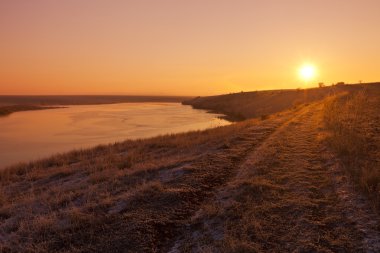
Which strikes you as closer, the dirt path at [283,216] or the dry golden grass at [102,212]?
Answer: the dirt path at [283,216]

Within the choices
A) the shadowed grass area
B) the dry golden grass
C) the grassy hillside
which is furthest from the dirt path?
the dry golden grass

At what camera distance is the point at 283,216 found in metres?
7.75

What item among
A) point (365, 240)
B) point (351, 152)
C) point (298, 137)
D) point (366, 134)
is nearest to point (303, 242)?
point (365, 240)

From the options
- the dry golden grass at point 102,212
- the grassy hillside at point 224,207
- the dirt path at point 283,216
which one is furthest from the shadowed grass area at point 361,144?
the dry golden grass at point 102,212

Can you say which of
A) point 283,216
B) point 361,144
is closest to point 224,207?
point 283,216

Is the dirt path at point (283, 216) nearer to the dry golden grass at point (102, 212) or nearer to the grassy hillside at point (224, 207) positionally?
the grassy hillside at point (224, 207)

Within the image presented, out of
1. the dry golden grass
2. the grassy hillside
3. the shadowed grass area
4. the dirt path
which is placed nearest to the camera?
the dirt path

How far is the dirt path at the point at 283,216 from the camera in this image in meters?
6.55

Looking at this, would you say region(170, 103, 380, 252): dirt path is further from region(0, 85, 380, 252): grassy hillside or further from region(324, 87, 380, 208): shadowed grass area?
region(324, 87, 380, 208): shadowed grass area

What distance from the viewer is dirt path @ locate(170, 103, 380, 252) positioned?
6.55 m

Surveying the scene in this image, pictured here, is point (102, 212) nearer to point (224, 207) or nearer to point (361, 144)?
point (224, 207)

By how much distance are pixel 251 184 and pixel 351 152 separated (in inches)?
183

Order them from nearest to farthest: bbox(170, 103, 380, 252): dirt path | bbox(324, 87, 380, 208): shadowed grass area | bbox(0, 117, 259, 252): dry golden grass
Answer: bbox(170, 103, 380, 252): dirt path < bbox(0, 117, 259, 252): dry golden grass < bbox(324, 87, 380, 208): shadowed grass area

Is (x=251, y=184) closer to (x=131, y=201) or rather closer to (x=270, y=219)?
(x=270, y=219)
